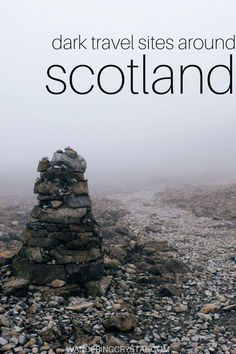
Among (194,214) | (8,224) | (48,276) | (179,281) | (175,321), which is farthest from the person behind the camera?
(194,214)

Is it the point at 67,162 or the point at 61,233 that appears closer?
the point at 61,233

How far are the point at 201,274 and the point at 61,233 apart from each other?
28.2 feet

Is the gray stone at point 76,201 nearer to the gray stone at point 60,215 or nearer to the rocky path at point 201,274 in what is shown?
the gray stone at point 60,215

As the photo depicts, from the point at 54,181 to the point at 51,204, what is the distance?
3.70 ft

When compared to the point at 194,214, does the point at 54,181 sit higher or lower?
higher

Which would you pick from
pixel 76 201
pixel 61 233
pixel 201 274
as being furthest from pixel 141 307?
pixel 201 274

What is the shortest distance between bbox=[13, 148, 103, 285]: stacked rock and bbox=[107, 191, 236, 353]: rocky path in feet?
14.2

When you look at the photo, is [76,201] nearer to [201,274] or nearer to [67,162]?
[67,162]

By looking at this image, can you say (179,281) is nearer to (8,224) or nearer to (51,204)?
(51,204)

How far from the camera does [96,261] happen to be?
51.5 feet

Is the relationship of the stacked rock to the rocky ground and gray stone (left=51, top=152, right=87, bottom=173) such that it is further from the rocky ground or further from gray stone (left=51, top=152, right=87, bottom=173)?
the rocky ground

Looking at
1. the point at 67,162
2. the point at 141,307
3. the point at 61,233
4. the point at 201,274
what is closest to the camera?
the point at 141,307

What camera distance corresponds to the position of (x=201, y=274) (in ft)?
61.4

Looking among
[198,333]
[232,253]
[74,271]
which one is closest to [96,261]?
[74,271]
